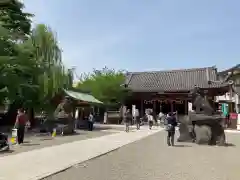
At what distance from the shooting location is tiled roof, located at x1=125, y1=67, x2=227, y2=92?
1502 inches

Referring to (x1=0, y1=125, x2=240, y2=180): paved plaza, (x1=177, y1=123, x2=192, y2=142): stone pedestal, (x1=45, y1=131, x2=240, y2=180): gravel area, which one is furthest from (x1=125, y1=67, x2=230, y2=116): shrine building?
(x1=0, y1=125, x2=240, y2=180): paved plaza

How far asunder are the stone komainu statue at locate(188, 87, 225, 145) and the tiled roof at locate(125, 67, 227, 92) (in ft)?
67.8

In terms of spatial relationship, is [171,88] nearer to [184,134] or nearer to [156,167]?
[184,134]

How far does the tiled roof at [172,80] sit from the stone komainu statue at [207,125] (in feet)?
67.8

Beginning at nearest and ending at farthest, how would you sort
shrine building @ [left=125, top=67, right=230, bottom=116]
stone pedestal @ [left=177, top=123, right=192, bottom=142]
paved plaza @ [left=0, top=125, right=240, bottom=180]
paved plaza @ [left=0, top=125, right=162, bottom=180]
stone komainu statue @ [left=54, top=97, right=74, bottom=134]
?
paved plaza @ [left=0, top=125, right=162, bottom=180]
paved plaza @ [left=0, top=125, right=240, bottom=180]
stone pedestal @ [left=177, top=123, right=192, bottom=142]
stone komainu statue @ [left=54, top=97, right=74, bottom=134]
shrine building @ [left=125, top=67, right=230, bottom=116]

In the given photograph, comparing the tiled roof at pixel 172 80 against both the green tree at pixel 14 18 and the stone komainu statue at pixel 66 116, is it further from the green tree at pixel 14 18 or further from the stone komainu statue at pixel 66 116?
the stone komainu statue at pixel 66 116

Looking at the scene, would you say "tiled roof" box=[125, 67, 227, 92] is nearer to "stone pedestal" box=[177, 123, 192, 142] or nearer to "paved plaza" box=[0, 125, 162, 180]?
"stone pedestal" box=[177, 123, 192, 142]

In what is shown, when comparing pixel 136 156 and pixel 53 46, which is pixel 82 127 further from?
pixel 136 156

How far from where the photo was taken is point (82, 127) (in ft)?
81.7

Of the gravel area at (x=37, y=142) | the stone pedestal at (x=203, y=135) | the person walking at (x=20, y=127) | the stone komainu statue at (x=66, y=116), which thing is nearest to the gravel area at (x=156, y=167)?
the gravel area at (x=37, y=142)

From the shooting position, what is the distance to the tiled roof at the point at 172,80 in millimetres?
38156

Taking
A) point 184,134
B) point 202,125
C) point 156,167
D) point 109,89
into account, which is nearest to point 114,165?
point 156,167

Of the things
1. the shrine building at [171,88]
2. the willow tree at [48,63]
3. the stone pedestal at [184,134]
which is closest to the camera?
the stone pedestal at [184,134]

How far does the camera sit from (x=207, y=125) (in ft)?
50.4
